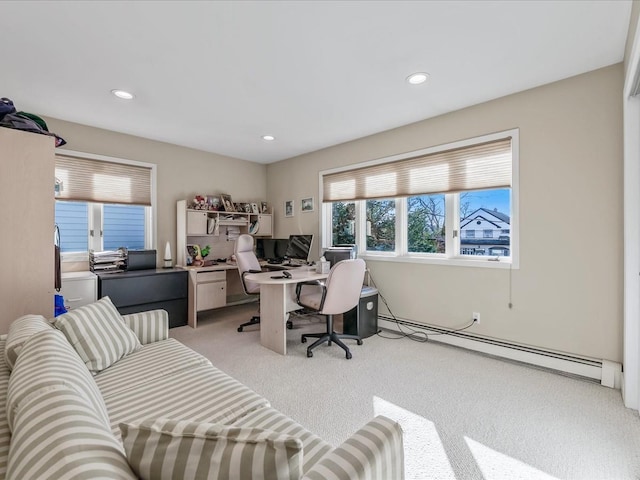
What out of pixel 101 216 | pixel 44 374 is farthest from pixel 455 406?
pixel 101 216

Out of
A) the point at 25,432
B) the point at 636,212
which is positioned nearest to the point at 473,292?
the point at 636,212

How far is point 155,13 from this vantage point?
1.81 m

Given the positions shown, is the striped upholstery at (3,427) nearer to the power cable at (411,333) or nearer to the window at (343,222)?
the power cable at (411,333)

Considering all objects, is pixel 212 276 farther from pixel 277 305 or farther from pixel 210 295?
pixel 277 305

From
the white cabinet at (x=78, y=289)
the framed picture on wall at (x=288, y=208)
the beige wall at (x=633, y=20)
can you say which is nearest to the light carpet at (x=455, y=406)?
the white cabinet at (x=78, y=289)

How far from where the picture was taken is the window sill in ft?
9.70

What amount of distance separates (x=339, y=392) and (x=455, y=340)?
61.9 inches

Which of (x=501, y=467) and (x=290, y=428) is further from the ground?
(x=290, y=428)

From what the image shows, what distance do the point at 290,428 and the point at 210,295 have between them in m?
3.23

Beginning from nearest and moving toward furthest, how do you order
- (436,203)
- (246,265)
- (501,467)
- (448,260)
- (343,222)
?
(501,467) < (448,260) < (436,203) < (246,265) < (343,222)

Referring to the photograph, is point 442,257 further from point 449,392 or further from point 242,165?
point 242,165

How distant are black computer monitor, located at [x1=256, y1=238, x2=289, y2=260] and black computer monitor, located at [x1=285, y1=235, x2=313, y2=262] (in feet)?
0.39

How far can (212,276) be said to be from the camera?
418 cm

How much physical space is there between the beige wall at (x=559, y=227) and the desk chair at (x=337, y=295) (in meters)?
1.00
